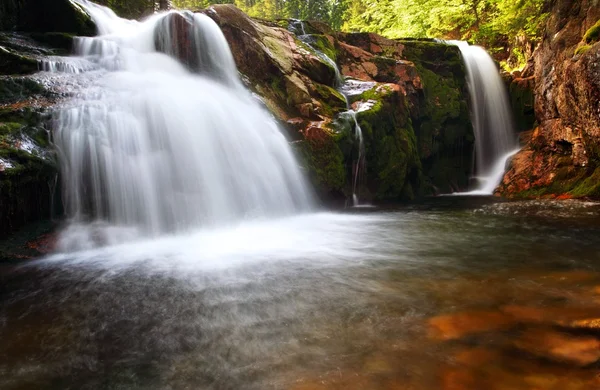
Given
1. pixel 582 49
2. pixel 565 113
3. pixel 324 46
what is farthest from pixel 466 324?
pixel 324 46

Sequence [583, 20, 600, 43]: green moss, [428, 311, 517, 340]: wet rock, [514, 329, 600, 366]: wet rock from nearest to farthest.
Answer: [514, 329, 600, 366]: wet rock, [428, 311, 517, 340]: wet rock, [583, 20, 600, 43]: green moss

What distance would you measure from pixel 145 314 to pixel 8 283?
227 cm

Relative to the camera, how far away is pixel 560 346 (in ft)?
8.02

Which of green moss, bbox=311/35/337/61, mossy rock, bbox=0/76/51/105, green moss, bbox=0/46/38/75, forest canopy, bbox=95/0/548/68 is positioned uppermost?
forest canopy, bbox=95/0/548/68

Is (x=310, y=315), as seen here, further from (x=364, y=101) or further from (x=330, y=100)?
(x=364, y=101)

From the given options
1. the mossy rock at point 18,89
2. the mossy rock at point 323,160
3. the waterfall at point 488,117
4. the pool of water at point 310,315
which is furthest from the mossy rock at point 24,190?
the waterfall at point 488,117

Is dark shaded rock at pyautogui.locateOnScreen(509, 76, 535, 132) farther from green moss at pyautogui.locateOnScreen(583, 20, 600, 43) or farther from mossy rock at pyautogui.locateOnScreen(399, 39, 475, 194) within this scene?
green moss at pyautogui.locateOnScreen(583, 20, 600, 43)

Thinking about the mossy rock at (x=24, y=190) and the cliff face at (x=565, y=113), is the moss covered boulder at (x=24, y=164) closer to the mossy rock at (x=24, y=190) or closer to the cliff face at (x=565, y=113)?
the mossy rock at (x=24, y=190)

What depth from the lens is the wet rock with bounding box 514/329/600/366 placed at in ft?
7.47

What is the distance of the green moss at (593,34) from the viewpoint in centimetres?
929

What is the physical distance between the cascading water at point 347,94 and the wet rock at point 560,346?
813 cm

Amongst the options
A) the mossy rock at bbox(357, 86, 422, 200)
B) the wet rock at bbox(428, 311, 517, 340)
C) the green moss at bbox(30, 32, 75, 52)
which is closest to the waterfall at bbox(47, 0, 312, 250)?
the green moss at bbox(30, 32, 75, 52)

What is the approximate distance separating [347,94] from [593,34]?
667 cm

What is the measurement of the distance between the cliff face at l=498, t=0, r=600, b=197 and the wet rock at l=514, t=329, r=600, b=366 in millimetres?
8372
